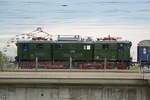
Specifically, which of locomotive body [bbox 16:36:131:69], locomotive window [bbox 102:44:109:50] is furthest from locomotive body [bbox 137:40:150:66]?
locomotive window [bbox 102:44:109:50]

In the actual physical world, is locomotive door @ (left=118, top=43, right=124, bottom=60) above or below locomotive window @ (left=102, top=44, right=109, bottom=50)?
below

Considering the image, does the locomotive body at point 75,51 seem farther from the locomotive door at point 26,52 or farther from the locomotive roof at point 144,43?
the locomotive roof at point 144,43

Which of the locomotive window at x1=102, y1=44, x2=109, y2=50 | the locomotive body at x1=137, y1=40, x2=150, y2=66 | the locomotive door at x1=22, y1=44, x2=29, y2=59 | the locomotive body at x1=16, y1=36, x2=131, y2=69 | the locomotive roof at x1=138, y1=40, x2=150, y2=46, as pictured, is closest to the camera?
the locomotive body at x1=16, y1=36, x2=131, y2=69

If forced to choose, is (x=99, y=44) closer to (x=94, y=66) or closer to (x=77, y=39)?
(x=77, y=39)

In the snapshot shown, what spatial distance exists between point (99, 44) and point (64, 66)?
503 cm

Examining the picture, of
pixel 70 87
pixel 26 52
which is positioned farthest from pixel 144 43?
pixel 70 87

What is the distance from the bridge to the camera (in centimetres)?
1283

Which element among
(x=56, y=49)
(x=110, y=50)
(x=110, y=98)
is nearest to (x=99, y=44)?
(x=110, y=50)

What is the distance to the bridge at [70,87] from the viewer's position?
12828 millimetres

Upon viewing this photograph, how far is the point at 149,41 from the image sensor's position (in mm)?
26281

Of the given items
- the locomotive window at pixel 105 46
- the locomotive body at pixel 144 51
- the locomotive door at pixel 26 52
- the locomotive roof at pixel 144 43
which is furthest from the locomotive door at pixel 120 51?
the locomotive door at pixel 26 52

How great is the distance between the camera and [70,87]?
13133 mm

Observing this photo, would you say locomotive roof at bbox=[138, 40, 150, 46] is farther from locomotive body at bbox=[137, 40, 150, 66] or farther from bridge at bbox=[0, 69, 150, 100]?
bridge at bbox=[0, 69, 150, 100]

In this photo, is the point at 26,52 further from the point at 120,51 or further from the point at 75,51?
the point at 120,51
